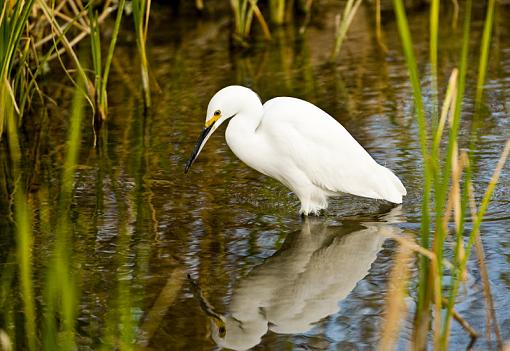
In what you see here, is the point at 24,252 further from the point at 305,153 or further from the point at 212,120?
the point at 305,153

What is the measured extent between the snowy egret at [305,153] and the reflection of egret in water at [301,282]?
0.17 meters

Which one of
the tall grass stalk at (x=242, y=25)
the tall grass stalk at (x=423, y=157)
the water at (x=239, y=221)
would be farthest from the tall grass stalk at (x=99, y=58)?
the tall grass stalk at (x=423, y=157)

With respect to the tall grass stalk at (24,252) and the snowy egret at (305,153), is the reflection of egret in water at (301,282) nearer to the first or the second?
the snowy egret at (305,153)

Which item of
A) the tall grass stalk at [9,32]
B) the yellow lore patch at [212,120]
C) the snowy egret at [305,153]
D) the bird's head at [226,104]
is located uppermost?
the tall grass stalk at [9,32]

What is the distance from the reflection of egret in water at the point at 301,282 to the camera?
3.99 m

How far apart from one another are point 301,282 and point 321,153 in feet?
3.77

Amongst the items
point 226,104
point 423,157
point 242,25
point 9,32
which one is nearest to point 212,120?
point 226,104

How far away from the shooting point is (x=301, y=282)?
4.52m

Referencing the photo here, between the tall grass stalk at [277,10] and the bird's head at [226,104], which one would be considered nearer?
the bird's head at [226,104]

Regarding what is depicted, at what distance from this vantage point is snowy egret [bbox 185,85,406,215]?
5.40 m

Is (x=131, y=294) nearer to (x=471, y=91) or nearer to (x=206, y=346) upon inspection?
(x=206, y=346)

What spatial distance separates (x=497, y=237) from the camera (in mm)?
4891

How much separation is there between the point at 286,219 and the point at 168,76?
12.6ft

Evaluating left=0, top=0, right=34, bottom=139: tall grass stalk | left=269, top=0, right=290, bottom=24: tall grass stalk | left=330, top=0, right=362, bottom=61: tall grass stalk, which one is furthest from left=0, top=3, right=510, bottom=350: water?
left=269, top=0, right=290, bottom=24: tall grass stalk
